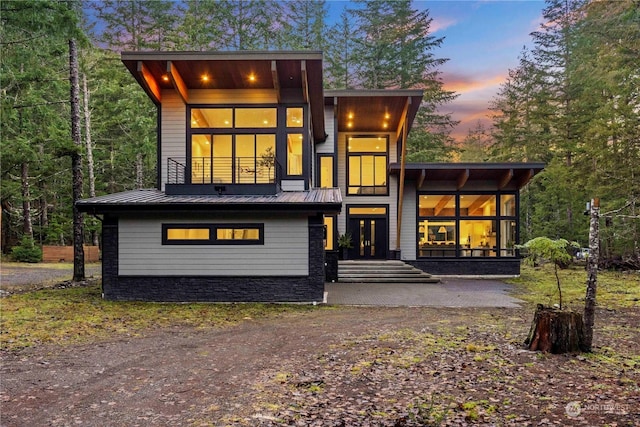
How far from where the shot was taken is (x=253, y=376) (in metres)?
4.99

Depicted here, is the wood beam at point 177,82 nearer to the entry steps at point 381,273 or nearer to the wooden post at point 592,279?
the entry steps at point 381,273

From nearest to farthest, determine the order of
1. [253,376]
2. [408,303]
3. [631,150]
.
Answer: [253,376] < [408,303] < [631,150]

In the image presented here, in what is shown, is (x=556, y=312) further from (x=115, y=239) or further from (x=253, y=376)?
(x=115, y=239)

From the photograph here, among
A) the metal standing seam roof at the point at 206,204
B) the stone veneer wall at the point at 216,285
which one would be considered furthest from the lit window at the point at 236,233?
the stone veneer wall at the point at 216,285

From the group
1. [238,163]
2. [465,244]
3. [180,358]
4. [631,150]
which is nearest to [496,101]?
[631,150]

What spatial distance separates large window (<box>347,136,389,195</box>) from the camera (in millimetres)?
19562

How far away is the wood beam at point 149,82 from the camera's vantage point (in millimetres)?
11791

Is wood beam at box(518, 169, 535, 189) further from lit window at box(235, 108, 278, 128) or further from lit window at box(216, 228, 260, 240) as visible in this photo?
lit window at box(216, 228, 260, 240)

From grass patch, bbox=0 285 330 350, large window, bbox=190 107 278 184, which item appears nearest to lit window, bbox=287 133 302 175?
large window, bbox=190 107 278 184

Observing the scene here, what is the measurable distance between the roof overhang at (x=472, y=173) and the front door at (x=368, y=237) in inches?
102

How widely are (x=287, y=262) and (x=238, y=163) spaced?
4.15 metres

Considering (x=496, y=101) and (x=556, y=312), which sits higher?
(x=496, y=101)

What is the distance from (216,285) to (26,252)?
58.6 feet

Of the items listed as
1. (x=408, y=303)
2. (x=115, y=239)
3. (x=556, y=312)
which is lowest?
(x=408, y=303)
